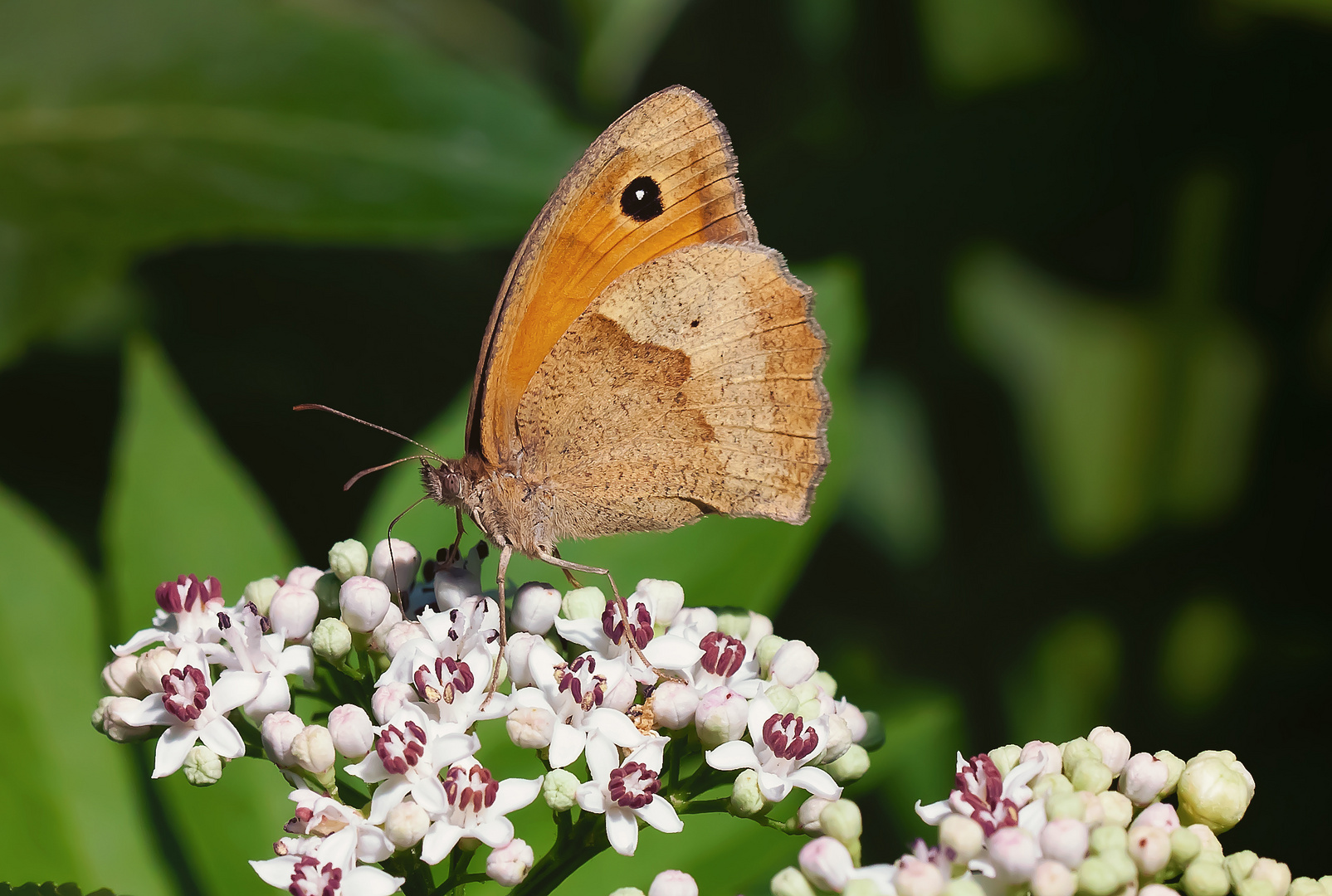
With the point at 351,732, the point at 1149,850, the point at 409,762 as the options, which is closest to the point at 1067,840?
the point at 1149,850

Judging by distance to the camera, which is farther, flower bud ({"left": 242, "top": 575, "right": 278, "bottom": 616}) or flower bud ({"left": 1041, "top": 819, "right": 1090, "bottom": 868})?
flower bud ({"left": 242, "top": 575, "right": 278, "bottom": 616})

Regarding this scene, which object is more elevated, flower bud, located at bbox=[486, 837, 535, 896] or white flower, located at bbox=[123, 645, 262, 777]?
white flower, located at bbox=[123, 645, 262, 777]

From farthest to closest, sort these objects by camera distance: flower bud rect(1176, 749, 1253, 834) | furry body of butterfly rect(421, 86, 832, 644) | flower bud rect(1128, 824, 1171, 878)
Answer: furry body of butterfly rect(421, 86, 832, 644) → flower bud rect(1176, 749, 1253, 834) → flower bud rect(1128, 824, 1171, 878)

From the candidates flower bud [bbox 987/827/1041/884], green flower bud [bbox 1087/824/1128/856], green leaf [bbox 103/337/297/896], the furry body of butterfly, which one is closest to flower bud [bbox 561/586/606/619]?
the furry body of butterfly

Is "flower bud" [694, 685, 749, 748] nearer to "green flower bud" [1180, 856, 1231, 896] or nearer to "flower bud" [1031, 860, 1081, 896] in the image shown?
"flower bud" [1031, 860, 1081, 896]

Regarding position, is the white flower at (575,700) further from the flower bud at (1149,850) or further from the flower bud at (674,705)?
the flower bud at (1149,850)

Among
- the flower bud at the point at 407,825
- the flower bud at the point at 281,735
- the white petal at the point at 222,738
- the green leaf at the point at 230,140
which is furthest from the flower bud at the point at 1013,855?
the green leaf at the point at 230,140

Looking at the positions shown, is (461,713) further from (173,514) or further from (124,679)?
(173,514)
